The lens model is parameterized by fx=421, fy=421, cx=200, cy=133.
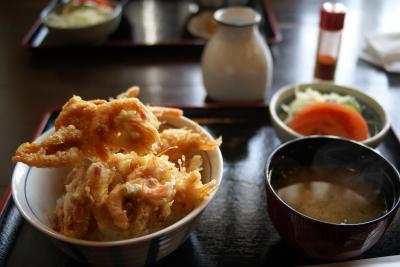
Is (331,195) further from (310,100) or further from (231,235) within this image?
(310,100)

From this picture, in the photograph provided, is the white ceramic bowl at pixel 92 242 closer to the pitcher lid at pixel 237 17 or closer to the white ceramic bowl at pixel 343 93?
the white ceramic bowl at pixel 343 93

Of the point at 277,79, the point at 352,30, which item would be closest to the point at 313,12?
the point at 352,30

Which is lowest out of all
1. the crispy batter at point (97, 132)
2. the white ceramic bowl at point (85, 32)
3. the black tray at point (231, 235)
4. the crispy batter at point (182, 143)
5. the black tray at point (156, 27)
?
the black tray at point (231, 235)

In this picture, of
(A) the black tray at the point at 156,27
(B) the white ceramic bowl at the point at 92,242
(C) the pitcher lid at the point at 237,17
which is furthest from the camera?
(A) the black tray at the point at 156,27

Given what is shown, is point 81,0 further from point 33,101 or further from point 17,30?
point 33,101

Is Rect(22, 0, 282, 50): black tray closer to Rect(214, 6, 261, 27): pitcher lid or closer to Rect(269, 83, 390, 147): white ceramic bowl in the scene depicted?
Rect(214, 6, 261, 27): pitcher lid

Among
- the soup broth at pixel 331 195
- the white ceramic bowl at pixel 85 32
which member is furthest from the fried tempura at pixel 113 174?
the white ceramic bowl at pixel 85 32

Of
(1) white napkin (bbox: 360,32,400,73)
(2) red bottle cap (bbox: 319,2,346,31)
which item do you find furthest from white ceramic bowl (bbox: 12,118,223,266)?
(1) white napkin (bbox: 360,32,400,73)

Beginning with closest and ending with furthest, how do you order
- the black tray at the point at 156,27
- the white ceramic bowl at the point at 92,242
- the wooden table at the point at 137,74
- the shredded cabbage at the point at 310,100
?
1. the white ceramic bowl at the point at 92,242
2. the shredded cabbage at the point at 310,100
3. the wooden table at the point at 137,74
4. the black tray at the point at 156,27

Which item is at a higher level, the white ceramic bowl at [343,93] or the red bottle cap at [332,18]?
the red bottle cap at [332,18]
